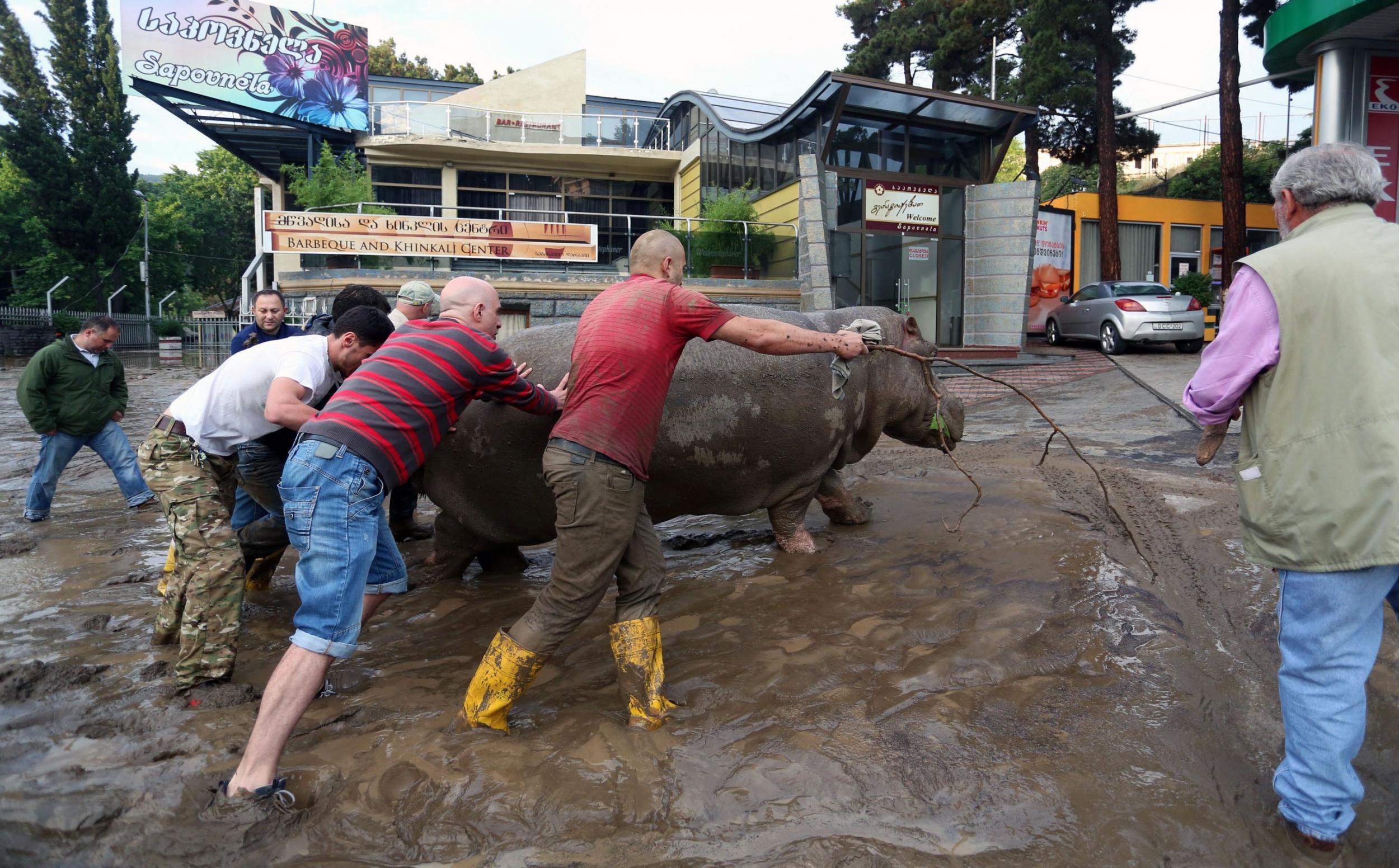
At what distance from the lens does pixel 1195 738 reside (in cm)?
326

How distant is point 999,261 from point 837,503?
13.7 m

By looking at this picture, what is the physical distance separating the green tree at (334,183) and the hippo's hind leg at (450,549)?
13399 millimetres

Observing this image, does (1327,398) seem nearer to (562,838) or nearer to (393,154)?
(562,838)

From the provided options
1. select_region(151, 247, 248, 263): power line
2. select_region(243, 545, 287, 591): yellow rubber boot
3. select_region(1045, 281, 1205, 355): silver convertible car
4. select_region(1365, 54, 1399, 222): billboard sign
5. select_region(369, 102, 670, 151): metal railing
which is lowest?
select_region(243, 545, 287, 591): yellow rubber boot

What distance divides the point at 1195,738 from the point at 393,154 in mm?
24959

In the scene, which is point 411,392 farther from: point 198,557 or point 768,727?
point 768,727

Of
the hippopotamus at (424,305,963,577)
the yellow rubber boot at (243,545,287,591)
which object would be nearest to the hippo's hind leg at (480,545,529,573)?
the hippopotamus at (424,305,963,577)

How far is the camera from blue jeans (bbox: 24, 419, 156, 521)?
7289 mm

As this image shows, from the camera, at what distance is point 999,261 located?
18078mm

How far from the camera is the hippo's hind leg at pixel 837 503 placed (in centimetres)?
610

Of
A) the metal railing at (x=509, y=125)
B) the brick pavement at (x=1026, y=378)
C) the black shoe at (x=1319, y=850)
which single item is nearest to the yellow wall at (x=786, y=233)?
the brick pavement at (x=1026, y=378)

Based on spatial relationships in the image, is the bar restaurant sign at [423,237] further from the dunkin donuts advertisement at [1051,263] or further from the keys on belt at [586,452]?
the dunkin donuts advertisement at [1051,263]

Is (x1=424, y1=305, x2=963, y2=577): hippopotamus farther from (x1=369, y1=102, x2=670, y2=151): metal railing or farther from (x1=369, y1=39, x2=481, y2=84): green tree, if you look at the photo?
(x1=369, y1=39, x2=481, y2=84): green tree

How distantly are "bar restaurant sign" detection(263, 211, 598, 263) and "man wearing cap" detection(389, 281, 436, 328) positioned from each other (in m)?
11.3
